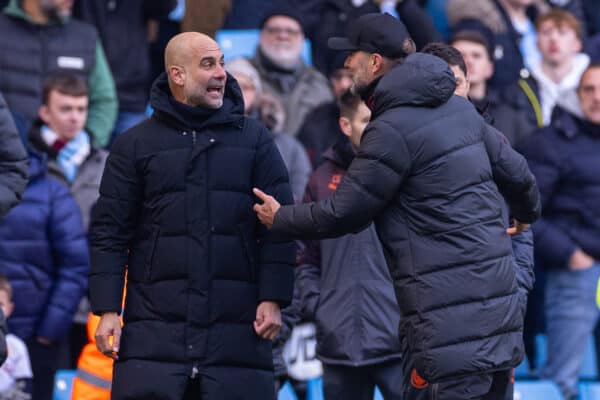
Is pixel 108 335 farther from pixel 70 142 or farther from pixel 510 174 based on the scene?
pixel 70 142

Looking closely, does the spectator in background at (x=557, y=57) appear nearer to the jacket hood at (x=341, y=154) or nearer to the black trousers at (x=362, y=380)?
the jacket hood at (x=341, y=154)

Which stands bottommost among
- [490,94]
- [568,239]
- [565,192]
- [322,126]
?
[568,239]

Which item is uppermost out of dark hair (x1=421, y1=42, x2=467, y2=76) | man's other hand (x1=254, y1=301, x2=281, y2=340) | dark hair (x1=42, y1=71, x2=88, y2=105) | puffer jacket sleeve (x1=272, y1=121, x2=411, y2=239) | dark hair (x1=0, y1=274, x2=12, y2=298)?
dark hair (x1=421, y1=42, x2=467, y2=76)

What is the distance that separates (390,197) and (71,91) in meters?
4.21

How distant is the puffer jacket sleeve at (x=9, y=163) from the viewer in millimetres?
5957

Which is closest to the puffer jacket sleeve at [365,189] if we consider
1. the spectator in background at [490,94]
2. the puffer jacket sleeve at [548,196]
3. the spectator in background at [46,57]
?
the puffer jacket sleeve at [548,196]

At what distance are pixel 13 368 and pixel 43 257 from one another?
79 centimetres

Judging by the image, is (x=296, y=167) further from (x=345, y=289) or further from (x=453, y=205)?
(x=453, y=205)

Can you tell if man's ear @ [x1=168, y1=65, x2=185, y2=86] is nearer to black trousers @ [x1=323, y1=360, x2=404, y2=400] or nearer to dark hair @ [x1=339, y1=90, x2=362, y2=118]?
dark hair @ [x1=339, y1=90, x2=362, y2=118]

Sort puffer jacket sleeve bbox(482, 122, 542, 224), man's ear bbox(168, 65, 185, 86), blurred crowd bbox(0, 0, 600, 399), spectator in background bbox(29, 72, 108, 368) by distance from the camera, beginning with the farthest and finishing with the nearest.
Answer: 1. spectator in background bbox(29, 72, 108, 368)
2. blurred crowd bbox(0, 0, 600, 399)
3. man's ear bbox(168, 65, 185, 86)
4. puffer jacket sleeve bbox(482, 122, 542, 224)

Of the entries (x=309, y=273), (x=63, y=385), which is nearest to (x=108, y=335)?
(x=309, y=273)

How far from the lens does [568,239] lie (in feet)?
30.9

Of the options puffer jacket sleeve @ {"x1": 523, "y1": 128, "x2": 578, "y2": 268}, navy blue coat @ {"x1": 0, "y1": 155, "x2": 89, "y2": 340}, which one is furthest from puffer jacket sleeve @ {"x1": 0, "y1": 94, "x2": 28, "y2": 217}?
puffer jacket sleeve @ {"x1": 523, "y1": 128, "x2": 578, "y2": 268}

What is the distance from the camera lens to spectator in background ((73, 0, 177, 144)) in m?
10.8
